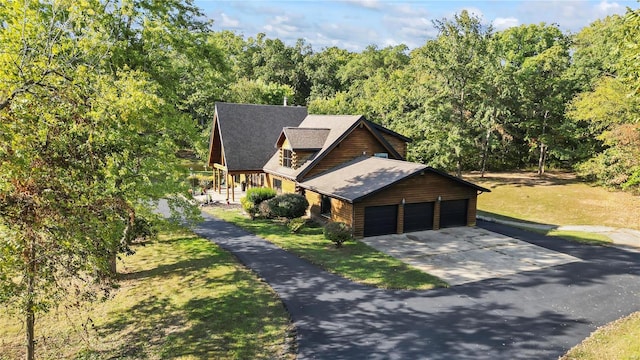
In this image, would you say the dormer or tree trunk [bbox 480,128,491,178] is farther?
tree trunk [bbox 480,128,491,178]

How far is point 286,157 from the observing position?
30797 mm

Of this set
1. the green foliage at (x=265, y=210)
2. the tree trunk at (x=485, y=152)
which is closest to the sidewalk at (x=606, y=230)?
the tree trunk at (x=485, y=152)

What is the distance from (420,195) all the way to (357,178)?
4032 millimetres

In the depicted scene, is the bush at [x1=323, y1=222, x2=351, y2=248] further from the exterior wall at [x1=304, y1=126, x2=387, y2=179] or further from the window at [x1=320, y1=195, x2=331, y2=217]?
the exterior wall at [x1=304, y1=126, x2=387, y2=179]

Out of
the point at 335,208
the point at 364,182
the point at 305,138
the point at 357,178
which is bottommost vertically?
the point at 335,208

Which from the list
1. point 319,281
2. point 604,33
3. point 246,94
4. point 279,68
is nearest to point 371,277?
point 319,281

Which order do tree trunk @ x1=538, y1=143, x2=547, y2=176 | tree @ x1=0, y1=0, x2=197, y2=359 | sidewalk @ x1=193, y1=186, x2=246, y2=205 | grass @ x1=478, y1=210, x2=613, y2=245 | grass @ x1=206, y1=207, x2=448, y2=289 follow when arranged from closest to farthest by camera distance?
tree @ x1=0, y1=0, x2=197, y2=359
grass @ x1=206, y1=207, x2=448, y2=289
grass @ x1=478, y1=210, x2=613, y2=245
sidewalk @ x1=193, y1=186, x2=246, y2=205
tree trunk @ x1=538, y1=143, x2=547, y2=176

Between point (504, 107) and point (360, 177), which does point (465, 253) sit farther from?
point (504, 107)

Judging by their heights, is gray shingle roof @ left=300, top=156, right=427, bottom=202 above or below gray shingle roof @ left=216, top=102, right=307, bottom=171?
below

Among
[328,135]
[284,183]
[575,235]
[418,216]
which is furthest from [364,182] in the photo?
[575,235]

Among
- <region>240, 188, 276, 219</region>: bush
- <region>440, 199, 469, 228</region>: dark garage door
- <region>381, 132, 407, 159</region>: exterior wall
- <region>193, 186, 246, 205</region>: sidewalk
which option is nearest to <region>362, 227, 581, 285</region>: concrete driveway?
<region>440, 199, 469, 228</region>: dark garage door

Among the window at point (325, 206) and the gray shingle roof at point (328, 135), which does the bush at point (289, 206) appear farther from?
the gray shingle roof at point (328, 135)

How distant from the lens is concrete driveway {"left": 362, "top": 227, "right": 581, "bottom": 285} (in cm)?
1777

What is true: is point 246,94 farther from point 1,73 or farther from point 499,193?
point 1,73
